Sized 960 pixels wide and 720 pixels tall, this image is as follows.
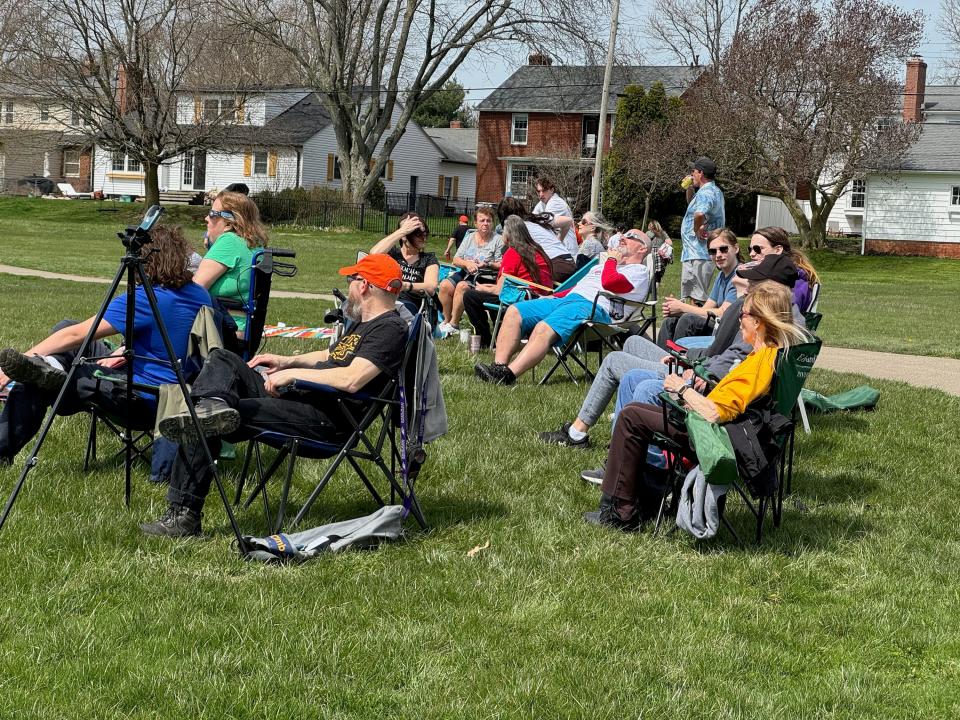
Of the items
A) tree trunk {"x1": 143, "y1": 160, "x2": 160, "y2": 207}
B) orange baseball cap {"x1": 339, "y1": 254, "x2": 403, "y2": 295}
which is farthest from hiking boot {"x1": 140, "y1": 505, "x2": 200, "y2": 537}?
tree trunk {"x1": 143, "y1": 160, "x2": 160, "y2": 207}

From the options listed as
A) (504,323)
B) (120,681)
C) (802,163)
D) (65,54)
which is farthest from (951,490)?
(65,54)

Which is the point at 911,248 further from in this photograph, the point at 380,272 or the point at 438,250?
the point at 380,272

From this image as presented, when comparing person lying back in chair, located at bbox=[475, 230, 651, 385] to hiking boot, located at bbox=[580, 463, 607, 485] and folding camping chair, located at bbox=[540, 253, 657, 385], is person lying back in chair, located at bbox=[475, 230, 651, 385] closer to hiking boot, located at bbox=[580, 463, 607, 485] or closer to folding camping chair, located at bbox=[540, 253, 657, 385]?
folding camping chair, located at bbox=[540, 253, 657, 385]

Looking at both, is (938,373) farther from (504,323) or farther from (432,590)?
(432,590)

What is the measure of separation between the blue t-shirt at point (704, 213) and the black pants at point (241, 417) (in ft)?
20.9

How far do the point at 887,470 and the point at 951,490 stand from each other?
498 millimetres

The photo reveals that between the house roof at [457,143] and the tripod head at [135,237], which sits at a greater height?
the house roof at [457,143]

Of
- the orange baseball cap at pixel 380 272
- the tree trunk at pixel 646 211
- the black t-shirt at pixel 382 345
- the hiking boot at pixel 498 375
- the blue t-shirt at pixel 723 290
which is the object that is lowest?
the hiking boot at pixel 498 375

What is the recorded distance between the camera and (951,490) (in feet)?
22.0

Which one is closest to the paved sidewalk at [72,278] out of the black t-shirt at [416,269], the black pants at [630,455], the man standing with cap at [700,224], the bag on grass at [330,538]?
the black t-shirt at [416,269]

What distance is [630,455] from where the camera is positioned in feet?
18.3

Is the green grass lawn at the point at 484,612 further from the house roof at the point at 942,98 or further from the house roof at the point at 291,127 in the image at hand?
the house roof at the point at 942,98

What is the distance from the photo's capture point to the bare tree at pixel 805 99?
3678 cm

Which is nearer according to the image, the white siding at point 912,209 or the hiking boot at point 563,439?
the hiking boot at point 563,439
